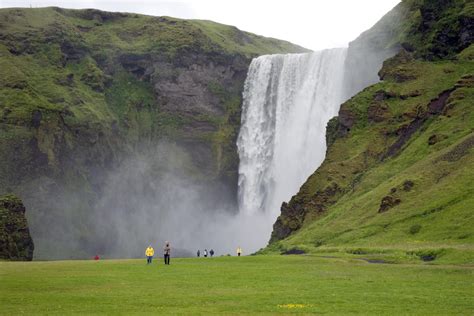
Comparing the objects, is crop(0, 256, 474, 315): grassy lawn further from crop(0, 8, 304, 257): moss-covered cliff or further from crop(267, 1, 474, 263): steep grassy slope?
crop(0, 8, 304, 257): moss-covered cliff

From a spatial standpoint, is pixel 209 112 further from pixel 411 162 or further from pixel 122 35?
pixel 411 162

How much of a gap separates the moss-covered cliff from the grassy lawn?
85.6 metres

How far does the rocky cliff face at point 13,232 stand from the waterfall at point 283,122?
51.0m

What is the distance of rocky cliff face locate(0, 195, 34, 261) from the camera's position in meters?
93.0

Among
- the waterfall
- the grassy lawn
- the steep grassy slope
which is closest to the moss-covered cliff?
the waterfall

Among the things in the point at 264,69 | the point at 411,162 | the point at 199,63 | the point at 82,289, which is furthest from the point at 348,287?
the point at 199,63

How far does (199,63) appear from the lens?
541ft

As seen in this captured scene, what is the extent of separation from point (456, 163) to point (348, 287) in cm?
4102

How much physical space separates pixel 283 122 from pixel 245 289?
4244 inches

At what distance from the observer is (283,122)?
141875mm

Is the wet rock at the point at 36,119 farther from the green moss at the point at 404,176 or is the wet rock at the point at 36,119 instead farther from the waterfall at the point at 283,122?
the green moss at the point at 404,176

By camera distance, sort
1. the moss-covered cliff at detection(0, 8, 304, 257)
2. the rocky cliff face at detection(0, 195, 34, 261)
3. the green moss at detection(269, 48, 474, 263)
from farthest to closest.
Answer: the moss-covered cliff at detection(0, 8, 304, 257) → the rocky cliff face at detection(0, 195, 34, 261) → the green moss at detection(269, 48, 474, 263)

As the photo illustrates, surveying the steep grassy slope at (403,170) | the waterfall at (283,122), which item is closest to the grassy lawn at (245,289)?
the steep grassy slope at (403,170)

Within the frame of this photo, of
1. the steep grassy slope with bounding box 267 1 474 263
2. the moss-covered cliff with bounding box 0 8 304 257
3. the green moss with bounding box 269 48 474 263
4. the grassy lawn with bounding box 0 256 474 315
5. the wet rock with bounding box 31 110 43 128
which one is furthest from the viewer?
the wet rock with bounding box 31 110 43 128
